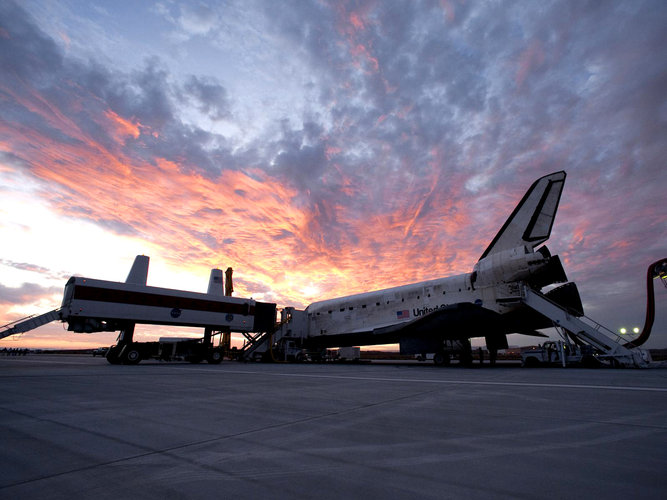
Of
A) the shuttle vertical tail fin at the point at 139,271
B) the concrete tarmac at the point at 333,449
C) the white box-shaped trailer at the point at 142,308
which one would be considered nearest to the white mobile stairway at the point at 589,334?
the concrete tarmac at the point at 333,449

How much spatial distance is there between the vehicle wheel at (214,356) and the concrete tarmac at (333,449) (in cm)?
2099

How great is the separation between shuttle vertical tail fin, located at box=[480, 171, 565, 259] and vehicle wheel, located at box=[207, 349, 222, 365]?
20.6m

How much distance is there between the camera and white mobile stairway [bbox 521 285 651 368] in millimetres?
16188

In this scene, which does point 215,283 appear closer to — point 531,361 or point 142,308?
point 142,308

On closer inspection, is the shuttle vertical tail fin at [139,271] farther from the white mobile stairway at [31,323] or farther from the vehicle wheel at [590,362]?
the vehicle wheel at [590,362]

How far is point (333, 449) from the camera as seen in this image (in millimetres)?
2742

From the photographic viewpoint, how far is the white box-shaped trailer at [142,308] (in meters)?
19.8

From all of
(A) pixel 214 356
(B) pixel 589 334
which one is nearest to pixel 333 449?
(B) pixel 589 334

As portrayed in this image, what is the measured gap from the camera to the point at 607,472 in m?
2.18

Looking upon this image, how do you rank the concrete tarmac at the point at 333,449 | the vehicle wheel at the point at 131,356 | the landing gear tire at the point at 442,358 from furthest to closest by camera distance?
the vehicle wheel at the point at 131,356, the landing gear tire at the point at 442,358, the concrete tarmac at the point at 333,449

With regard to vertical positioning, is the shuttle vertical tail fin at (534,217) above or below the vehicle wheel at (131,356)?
above

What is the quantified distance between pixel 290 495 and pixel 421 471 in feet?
2.97

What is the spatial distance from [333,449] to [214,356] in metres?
24.7

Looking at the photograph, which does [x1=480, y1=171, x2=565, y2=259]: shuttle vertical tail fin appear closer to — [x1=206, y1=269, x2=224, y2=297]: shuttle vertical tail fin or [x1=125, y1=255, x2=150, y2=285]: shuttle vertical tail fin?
[x1=206, y1=269, x2=224, y2=297]: shuttle vertical tail fin
